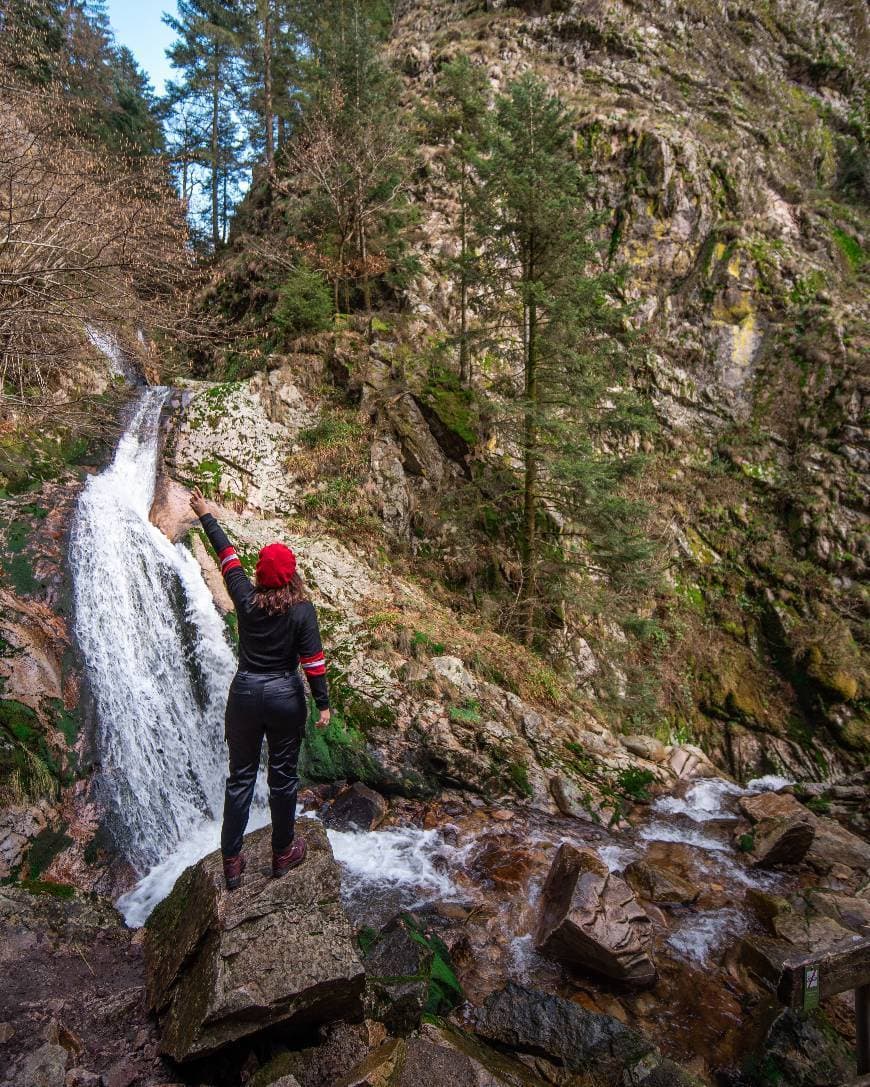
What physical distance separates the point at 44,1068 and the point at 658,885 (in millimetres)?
5686

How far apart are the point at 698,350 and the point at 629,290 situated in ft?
10.4

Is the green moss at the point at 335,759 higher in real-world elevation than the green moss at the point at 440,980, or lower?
lower

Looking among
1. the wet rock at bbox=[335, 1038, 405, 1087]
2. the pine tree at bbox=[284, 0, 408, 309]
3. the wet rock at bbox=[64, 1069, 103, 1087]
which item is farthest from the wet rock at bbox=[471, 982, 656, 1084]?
the pine tree at bbox=[284, 0, 408, 309]

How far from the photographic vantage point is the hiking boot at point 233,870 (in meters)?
3.84

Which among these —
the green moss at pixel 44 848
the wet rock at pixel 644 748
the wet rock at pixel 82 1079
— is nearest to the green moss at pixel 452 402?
the wet rock at pixel 644 748

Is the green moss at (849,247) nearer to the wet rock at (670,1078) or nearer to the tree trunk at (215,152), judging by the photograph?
the wet rock at (670,1078)

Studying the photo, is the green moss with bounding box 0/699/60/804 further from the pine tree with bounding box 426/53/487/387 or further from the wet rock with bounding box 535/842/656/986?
the pine tree with bounding box 426/53/487/387

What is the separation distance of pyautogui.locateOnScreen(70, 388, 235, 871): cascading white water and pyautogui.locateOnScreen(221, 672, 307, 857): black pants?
10.4ft

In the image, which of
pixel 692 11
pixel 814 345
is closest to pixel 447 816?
pixel 814 345

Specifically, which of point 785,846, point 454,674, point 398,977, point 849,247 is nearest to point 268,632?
point 398,977

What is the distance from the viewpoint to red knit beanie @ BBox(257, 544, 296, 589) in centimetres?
367

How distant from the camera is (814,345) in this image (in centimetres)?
1688

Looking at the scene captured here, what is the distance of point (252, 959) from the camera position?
11.3ft

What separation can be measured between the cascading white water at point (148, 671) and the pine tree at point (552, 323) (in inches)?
240
